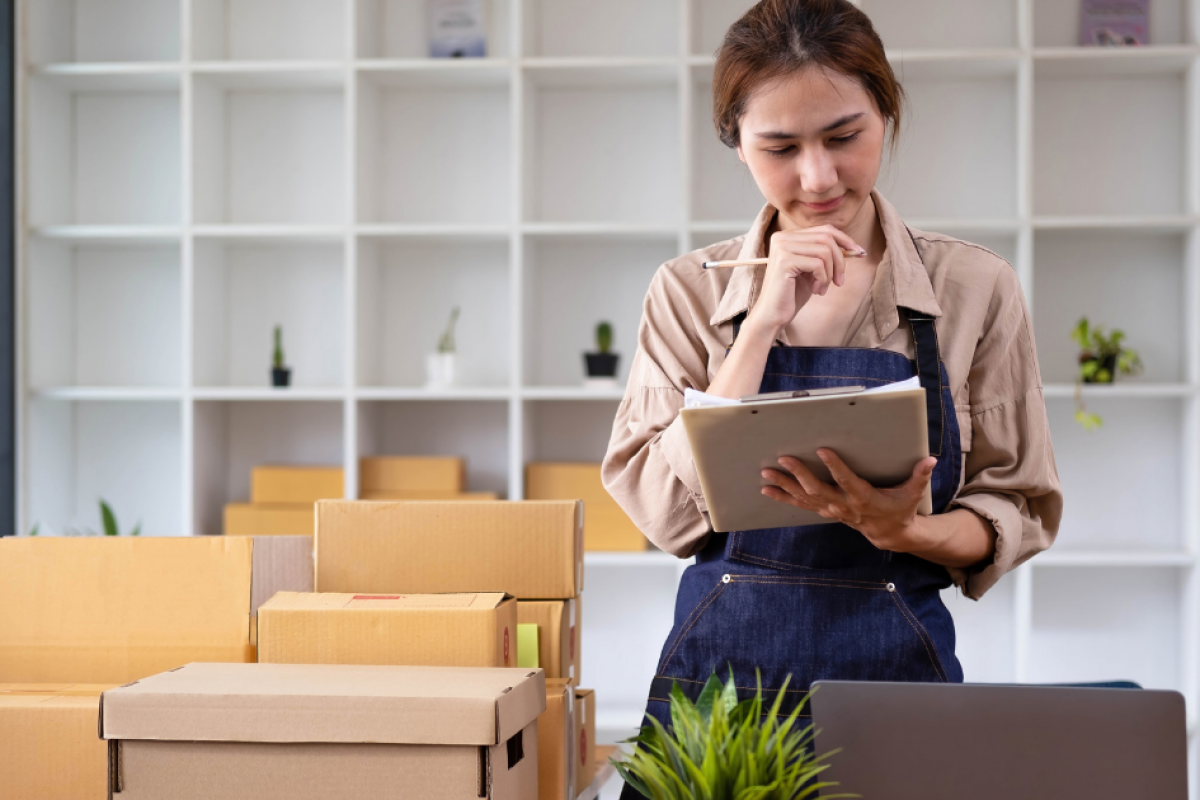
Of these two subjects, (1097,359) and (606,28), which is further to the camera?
(606,28)

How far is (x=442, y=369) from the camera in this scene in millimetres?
3025

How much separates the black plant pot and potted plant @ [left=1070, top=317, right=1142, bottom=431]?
1.29 metres

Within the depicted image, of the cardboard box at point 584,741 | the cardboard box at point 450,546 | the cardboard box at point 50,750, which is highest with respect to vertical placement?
the cardboard box at point 450,546

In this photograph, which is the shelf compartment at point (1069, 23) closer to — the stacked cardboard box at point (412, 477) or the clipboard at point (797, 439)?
the stacked cardboard box at point (412, 477)

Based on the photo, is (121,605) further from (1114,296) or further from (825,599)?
(1114,296)

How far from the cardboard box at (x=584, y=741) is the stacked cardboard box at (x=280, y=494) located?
5.65 ft

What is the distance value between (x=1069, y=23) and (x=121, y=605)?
302cm

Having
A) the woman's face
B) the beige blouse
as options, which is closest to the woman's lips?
the woman's face

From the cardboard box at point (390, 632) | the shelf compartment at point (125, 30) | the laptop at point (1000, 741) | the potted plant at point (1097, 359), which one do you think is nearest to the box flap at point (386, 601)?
the cardboard box at point (390, 632)

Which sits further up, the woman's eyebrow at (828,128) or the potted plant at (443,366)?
the woman's eyebrow at (828,128)

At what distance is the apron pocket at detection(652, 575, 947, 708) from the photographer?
120cm

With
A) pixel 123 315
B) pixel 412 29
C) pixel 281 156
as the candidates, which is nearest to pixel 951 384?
pixel 412 29

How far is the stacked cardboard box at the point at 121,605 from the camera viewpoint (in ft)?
4.02

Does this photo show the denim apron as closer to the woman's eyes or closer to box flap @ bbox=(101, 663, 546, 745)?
the woman's eyes
